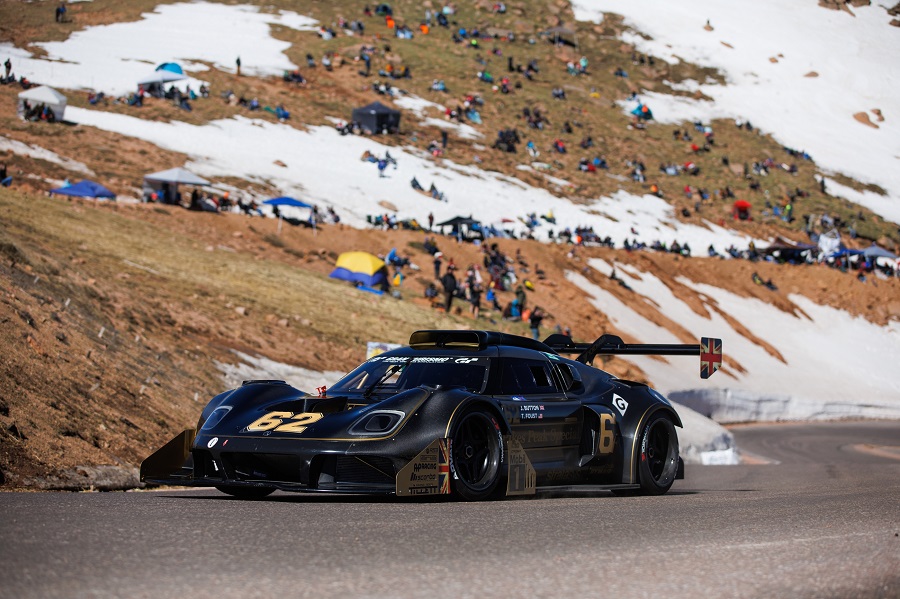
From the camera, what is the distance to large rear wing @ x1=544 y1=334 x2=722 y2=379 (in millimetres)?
10367

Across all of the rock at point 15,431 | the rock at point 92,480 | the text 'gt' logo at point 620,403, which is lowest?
the rock at point 92,480

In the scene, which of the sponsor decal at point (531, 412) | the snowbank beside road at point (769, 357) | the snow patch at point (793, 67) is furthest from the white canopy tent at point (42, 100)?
the snow patch at point (793, 67)

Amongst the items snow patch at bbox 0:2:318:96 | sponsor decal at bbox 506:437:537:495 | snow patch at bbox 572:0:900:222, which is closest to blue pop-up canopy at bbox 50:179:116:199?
snow patch at bbox 0:2:318:96

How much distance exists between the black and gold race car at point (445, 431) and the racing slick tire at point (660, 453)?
14 mm

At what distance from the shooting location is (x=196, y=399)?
49.6ft

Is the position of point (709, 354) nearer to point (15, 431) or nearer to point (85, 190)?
point (15, 431)

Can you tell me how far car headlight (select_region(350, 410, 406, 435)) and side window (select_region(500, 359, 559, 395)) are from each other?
1419 mm

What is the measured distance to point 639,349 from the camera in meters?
11.0

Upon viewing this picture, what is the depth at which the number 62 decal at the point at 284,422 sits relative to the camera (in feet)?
26.1

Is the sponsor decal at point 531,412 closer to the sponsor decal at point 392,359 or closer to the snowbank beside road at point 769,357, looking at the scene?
the sponsor decal at point 392,359

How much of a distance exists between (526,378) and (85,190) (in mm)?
30982

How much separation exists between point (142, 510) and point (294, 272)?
1089 inches

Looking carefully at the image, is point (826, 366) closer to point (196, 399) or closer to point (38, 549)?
point (196, 399)

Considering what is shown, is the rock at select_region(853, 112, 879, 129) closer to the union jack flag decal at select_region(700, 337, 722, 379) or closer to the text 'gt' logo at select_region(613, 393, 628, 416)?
the union jack flag decal at select_region(700, 337, 722, 379)
